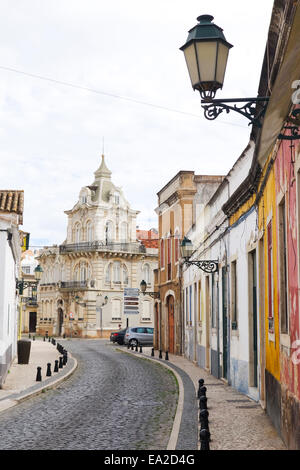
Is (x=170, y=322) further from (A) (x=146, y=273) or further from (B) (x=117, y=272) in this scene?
(A) (x=146, y=273)

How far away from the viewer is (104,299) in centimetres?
5778

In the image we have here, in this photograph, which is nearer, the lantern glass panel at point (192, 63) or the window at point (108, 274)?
the lantern glass panel at point (192, 63)

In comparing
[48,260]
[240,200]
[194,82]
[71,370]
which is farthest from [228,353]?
[48,260]

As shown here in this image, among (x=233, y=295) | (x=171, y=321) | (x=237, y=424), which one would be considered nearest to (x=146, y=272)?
(x=171, y=321)

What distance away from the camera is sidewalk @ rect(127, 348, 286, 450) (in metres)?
8.11

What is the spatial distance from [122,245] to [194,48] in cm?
5339

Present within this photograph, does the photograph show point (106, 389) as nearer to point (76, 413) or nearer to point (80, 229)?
point (76, 413)

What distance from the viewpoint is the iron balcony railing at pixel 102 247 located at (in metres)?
57.8

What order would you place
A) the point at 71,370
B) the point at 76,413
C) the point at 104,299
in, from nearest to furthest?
the point at 76,413
the point at 71,370
the point at 104,299

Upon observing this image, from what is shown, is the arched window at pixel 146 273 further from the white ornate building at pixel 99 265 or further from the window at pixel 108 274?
the window at pixel 108 274

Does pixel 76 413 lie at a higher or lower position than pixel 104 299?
lower

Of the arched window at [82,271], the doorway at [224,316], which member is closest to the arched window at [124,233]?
the arched window at [82,271]

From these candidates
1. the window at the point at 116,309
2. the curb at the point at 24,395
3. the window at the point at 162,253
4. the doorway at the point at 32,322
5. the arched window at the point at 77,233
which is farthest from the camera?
the doorway at the point at 32,322

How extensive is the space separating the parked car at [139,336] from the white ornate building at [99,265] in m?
16.3
